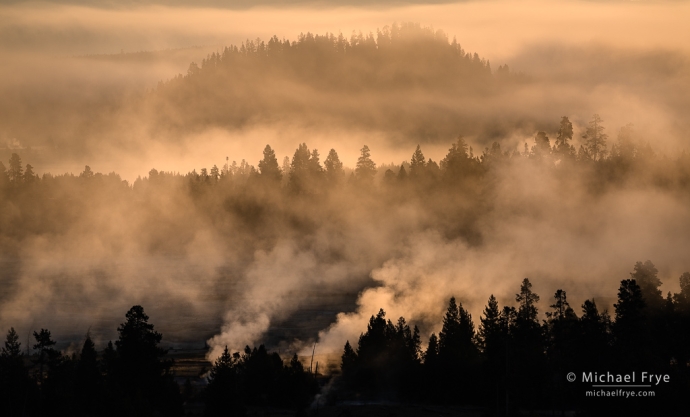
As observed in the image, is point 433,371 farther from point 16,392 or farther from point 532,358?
point 16,392

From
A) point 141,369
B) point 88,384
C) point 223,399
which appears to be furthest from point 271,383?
point 223,399

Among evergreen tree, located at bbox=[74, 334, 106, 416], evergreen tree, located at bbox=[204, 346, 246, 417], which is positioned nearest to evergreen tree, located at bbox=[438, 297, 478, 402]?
evergreen tree, located at bbox=[204, 346, 246, 417]

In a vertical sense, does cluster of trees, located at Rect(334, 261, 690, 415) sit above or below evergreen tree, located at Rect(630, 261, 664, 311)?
below

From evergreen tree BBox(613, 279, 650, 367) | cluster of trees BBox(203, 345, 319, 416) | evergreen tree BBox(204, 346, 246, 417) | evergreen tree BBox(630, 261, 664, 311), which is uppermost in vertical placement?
evergreen tree BBox(630, 261, 664, 311)

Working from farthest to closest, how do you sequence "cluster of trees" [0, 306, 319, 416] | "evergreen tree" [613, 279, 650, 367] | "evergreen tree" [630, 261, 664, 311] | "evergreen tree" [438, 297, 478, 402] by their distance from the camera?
"evergreen tree" [630, 261, 664, 311]
"evergreen tree" [438, 297, 478, 402]
"evergreen tree" [613, 279, 650, 367]
"cluster of trees" [0, 306, 319, 416]

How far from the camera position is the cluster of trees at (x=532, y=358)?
83375 millimetres

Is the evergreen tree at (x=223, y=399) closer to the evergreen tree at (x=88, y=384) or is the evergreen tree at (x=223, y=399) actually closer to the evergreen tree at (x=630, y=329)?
the evergreen tree at (x=88, y=384)

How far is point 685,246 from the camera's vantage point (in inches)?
7648

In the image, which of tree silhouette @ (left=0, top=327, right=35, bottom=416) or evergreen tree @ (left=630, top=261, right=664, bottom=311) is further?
evergreen tree @ (left=630, top=261, right=664, bottom=311)

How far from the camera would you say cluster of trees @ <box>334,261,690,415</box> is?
8338 cm

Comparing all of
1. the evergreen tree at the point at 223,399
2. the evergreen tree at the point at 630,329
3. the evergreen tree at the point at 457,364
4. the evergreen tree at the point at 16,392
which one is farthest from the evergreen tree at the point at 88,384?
the evergreen tree at the point at 630,329

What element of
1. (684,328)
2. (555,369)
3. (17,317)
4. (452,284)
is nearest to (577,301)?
(452,284)

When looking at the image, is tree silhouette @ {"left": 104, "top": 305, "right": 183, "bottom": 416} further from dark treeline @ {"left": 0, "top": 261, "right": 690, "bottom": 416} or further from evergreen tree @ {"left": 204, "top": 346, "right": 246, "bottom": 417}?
evergreen tree @ {"left": 204, "top": 346, "right": 246, "bottom": 417}

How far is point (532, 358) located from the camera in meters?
89.1
